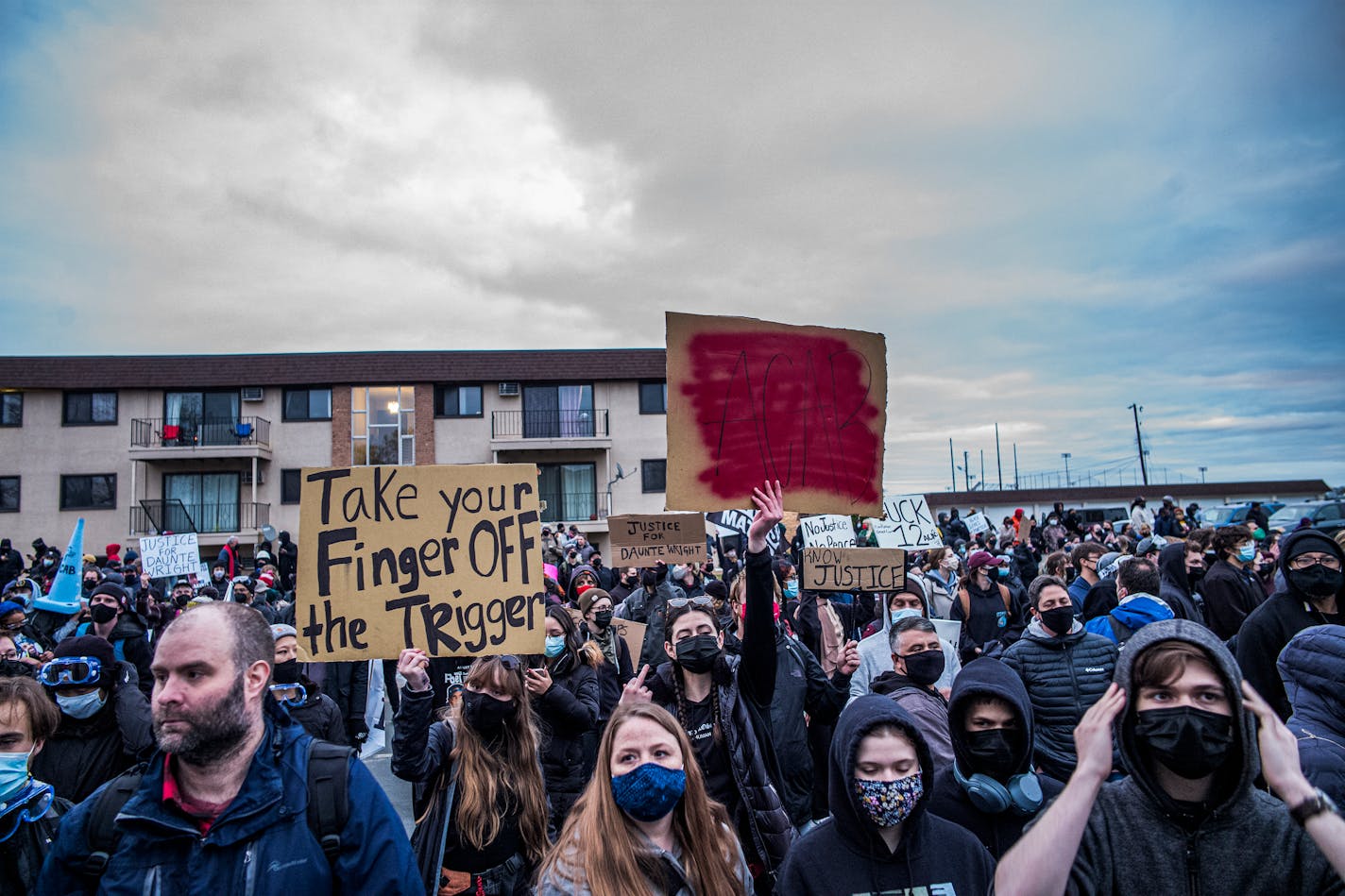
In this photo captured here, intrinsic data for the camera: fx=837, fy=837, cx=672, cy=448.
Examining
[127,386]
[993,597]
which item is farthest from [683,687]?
[127,386]

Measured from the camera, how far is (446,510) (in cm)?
435

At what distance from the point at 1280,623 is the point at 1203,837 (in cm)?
317

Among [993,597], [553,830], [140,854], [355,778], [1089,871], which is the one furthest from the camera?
[993,597]

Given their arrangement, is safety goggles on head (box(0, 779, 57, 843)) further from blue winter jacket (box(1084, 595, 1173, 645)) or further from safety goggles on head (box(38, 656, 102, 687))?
blue winter jacket (box(1084, 595, 1173, 645))

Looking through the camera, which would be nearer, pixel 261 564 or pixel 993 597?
pixel 993 597

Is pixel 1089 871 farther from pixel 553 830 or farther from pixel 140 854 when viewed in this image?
pixel 553 830

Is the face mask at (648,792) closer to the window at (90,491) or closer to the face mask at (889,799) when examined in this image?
the face mask at (889,799)

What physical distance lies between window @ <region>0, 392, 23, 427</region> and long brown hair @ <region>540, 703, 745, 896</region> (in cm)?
3710

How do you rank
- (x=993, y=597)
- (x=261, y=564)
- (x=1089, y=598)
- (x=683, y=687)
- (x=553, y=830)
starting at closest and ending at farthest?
(x=683, y=687), (x=553, y=830), (x=1089, y=598), (x=993, y=597), (x=261, y=564)

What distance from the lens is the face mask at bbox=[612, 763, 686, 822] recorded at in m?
2.88

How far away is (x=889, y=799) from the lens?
2754mm

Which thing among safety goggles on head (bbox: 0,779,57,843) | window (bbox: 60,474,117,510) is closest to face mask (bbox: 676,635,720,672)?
safety goggles on head (bbox: 0,779,57,843)

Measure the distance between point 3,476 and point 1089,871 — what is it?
38.7 metres

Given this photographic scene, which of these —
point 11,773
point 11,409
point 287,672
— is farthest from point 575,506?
point 11,773
